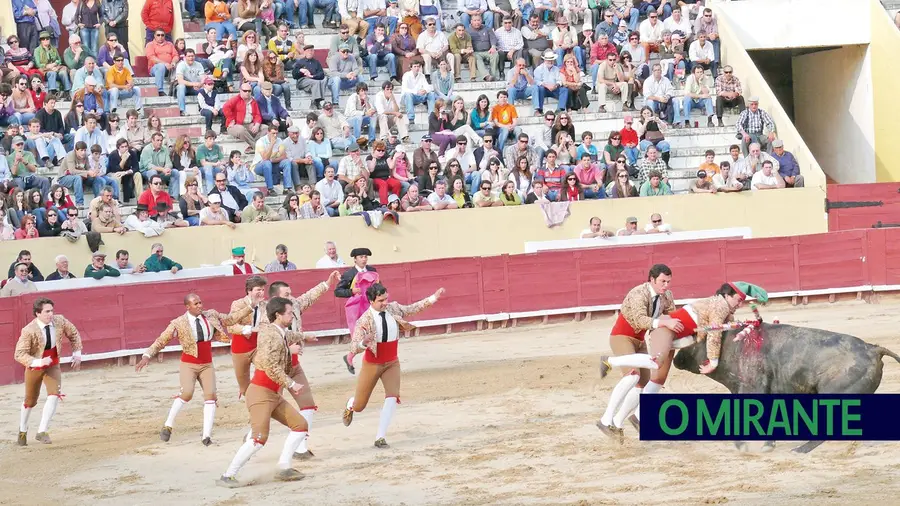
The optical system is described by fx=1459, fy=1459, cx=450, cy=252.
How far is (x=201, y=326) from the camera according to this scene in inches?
504

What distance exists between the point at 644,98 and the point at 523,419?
10697 mm

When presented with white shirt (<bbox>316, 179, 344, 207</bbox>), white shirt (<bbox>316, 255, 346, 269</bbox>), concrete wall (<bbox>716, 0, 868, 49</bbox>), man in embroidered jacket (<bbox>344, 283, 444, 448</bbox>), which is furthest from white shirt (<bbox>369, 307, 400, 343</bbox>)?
concrete wall (<bbox>716, 0, 868, 49</bbox>)

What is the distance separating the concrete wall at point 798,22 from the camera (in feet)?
82.4

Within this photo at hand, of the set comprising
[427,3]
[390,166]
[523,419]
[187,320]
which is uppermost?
[427,3]

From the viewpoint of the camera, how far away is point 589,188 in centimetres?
2089

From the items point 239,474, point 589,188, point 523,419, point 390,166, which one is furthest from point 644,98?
point 239,474

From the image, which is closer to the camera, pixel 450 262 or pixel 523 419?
pixel 523 419

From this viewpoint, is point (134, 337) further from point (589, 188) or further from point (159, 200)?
point (589, 188)

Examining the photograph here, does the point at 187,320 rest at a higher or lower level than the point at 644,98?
lower

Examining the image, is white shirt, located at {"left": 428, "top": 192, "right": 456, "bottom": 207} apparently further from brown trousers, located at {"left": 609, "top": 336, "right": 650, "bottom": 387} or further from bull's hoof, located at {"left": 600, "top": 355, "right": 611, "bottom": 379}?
bull's hoof, located at {"left": 600, "top": 355, "right": 611, "bottom": 379}

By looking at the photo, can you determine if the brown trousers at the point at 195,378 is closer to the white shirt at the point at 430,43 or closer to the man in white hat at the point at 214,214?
the man in white hat at the point at 214,214

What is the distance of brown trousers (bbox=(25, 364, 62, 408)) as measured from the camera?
→ 13.3 metres

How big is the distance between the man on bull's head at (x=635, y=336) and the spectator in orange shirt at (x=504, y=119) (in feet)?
33.2

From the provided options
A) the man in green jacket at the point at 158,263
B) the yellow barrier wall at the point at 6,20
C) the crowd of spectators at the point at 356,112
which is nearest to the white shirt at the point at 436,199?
the crowd of spectators at the point at 356,112
